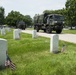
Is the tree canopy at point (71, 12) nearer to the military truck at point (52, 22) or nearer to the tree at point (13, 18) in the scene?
the military truck at point (52, 22)

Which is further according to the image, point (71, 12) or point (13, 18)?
point (13, 18)

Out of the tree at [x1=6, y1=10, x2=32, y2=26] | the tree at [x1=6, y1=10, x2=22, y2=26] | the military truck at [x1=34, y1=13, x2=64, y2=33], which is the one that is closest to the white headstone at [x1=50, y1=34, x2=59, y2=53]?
the military truck at [x1=34, y1=13, x2=64, y2=33]

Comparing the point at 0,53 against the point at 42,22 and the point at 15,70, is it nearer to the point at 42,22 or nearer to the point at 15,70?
the point at 15,70

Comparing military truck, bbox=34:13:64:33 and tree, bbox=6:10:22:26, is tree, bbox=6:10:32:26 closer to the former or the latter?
tree, bbox=6:10:22:26

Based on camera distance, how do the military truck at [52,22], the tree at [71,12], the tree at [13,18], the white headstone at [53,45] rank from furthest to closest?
the tree at [13,18], the tree at [71,12], the military truck at [52,22], the white headstone at [53,45]

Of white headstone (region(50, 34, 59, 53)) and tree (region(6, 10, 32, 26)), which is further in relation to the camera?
tree (region(6, 10, 32, 26))

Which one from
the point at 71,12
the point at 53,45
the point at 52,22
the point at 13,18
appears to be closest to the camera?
the point at 53,45

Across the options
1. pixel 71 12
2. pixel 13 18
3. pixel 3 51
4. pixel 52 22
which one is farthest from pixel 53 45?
pixel 13 18

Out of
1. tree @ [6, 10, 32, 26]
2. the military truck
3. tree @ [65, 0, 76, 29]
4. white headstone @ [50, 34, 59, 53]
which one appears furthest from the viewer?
tree @ [6, 10, 32, 26]

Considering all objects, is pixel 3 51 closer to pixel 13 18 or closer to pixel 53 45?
pixel 53 45

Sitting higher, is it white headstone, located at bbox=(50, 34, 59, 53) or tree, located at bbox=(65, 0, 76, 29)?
tree, located at bbox=(65, 0, 76, 29)

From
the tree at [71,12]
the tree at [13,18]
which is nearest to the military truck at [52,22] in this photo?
the tree at [71,12]

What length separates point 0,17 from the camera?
122m

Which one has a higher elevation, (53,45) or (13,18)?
(13,18)
